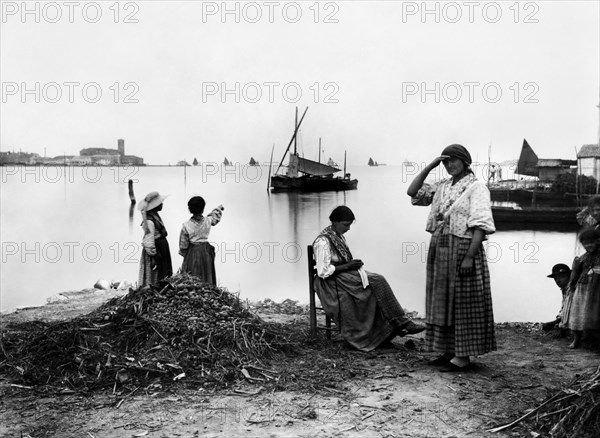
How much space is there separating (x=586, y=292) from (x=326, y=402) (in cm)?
272

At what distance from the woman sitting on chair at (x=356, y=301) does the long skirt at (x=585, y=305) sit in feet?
4.47

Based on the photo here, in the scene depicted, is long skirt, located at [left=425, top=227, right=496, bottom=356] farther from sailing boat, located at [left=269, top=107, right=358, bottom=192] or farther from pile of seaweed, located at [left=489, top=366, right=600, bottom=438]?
sailing boat, located at [left=269, top=107, right=358, bottom=192]

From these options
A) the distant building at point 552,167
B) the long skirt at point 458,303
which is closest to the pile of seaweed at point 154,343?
the long skirt at point 458,303

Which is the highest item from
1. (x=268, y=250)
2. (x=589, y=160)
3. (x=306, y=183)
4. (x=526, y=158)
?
(x=526, y=158)

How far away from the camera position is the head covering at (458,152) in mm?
4082

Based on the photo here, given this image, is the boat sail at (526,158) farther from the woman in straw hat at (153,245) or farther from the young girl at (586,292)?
the woman in straw hat at (153,245)

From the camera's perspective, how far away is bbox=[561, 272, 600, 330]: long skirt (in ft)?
15.9

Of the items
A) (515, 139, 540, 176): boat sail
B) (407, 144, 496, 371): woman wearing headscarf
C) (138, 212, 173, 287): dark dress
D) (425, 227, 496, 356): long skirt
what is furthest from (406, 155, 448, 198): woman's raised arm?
(515, 139, 540, 176): boat sail

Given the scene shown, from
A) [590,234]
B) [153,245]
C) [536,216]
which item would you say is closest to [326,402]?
[590,234]

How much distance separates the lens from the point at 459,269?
13.3ft

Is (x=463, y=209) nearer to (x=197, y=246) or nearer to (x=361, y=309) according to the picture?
(x=361, y=309)

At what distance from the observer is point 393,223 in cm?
3177

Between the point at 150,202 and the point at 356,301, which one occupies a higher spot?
the point at 150,202

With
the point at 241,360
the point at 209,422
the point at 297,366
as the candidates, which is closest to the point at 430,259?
the point at 297,366
